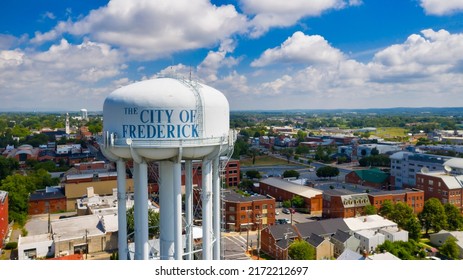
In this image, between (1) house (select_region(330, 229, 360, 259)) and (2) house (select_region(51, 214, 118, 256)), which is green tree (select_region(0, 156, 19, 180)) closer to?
(2) house (select_region(51, 214, 118, 256))

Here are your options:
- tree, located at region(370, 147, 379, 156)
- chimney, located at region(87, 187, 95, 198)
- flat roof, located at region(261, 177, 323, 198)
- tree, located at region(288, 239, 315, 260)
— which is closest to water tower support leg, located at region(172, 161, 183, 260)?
tree, located at region(288, 239, 315, 260)

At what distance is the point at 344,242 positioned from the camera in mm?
32781

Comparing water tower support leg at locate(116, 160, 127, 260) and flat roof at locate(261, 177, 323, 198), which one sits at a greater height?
water tower support leg at locate(116, 160, 127, 260)

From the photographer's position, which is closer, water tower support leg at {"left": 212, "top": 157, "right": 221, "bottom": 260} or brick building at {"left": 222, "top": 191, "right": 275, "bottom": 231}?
water tower support leg at {"left": 212, "top": 157, "right": 221, "bottom": 260}

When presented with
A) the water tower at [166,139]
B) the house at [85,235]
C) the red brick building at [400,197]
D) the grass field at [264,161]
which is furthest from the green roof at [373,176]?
the water tower at [166,139]

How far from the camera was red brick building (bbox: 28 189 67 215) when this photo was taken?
4856 centimetres

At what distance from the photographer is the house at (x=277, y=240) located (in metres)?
31.9

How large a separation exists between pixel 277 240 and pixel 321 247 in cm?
360

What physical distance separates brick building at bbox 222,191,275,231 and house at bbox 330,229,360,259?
9163 millimetres

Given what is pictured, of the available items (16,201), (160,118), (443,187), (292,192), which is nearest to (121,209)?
(160,118)

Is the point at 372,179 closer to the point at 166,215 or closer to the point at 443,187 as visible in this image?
the point at 443,187

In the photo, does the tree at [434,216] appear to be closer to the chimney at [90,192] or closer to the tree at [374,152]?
the chimney at [90,192]
